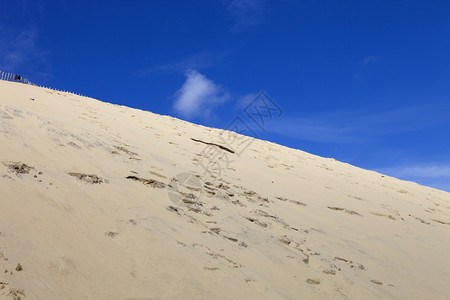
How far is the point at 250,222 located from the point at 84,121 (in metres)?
4.64

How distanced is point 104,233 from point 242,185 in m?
3.29

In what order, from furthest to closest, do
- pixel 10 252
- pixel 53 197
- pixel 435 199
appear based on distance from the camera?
pixel 435 199 < pixel 53 197 < pixel 10 252

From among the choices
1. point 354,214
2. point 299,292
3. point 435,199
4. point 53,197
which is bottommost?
point 299,292

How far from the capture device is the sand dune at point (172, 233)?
2322 millimetres

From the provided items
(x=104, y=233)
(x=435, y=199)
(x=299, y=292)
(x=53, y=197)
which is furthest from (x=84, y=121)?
(x=435, y=199)

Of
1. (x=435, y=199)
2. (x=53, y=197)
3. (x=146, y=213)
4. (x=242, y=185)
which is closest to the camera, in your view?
(x=53, y=197)

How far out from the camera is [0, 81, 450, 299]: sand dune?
7.62 feet

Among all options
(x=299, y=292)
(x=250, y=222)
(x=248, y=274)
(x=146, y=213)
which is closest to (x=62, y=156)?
(x=146, y=213)

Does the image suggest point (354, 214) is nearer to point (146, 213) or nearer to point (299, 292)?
point (299, 292)

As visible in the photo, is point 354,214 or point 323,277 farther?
point 354,214

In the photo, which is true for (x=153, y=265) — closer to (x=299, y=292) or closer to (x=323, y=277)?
(x=299, y=292)

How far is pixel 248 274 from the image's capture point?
286 cm

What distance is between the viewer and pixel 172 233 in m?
3.14

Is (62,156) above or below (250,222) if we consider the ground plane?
above
